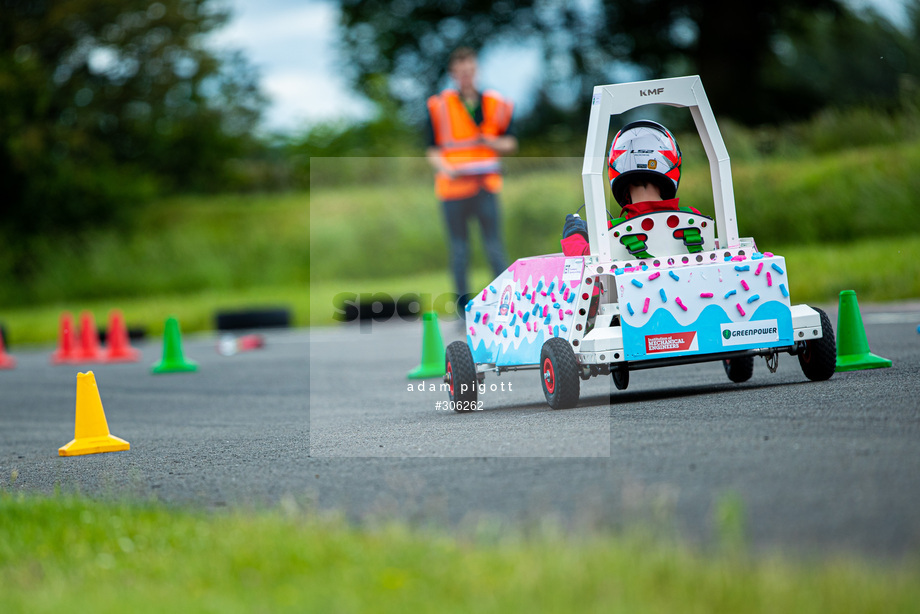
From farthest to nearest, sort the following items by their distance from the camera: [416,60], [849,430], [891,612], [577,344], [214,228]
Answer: [416,60], [214,228], [577,344], [849,430], [891,612]

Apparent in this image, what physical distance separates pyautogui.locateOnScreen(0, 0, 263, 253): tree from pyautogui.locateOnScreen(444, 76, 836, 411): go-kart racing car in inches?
952

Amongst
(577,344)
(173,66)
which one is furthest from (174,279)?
(577,344)

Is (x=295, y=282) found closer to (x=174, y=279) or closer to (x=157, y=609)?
(x=174, y=279)

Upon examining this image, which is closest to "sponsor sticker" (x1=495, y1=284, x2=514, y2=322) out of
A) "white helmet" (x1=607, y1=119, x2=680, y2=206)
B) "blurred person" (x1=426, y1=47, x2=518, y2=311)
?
"white helmet" (x1=607, y1=119, x2=680, y2=206)

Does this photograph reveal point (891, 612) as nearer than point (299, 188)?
Yes

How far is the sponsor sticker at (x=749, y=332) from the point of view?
6242 millimetres

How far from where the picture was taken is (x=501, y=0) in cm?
3491

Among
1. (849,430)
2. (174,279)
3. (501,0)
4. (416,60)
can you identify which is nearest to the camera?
(849,430)

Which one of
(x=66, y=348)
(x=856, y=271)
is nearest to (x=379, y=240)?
(x=66, y=348)

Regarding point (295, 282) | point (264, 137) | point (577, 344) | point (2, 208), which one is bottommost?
point (577, 344)

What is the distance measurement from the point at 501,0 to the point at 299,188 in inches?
328

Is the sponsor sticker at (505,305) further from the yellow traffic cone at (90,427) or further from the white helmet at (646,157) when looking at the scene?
the yellow traffic cone at (90,427)

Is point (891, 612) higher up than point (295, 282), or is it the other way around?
point (295, 282)

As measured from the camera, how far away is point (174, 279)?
26.5 m
